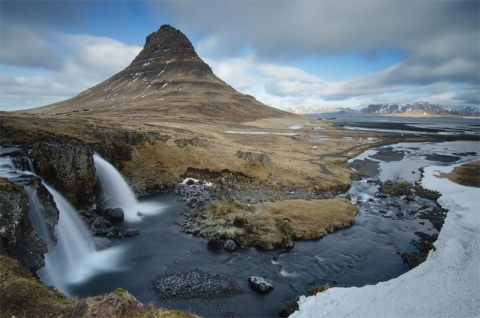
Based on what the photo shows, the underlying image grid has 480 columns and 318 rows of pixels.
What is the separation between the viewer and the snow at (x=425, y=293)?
15.5m

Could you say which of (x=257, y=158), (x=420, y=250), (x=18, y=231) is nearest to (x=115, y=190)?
(x=18, y=231)

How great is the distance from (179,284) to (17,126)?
32.1 m

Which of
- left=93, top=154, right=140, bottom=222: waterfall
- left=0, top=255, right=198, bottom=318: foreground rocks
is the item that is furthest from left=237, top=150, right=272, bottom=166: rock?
left=0, top=255, right=198, bottom=318: foreground rocks

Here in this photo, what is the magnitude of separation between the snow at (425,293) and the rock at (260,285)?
271cm

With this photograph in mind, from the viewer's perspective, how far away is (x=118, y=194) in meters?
36.1

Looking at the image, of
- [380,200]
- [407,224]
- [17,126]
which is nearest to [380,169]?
[380,200]

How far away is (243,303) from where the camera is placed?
731 inches

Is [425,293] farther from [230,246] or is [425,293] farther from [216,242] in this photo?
[216,242]

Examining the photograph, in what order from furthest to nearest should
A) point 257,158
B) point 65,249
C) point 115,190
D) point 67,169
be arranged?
point 257,158
point 115,190
point 67,169
point 65,249

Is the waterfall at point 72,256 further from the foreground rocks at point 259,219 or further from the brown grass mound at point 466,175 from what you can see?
the brown grass mound at point 466,175

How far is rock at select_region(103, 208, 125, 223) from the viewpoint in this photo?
30.5m

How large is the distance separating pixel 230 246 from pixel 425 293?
Answer: 48.7ft

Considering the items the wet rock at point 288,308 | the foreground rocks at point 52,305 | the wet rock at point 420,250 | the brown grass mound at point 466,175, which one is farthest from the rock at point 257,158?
the foreground rocks at point 52,305

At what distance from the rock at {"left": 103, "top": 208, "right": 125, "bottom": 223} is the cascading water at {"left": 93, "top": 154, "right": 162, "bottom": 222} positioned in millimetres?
1313
